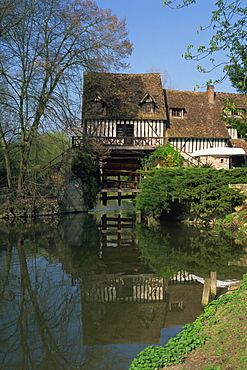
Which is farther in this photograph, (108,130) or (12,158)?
(108,130)

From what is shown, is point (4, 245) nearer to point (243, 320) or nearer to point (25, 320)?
point (25, 320)

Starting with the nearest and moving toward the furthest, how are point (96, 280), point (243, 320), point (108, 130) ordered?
point (243, 320) < point (96, 280) < point (108, 130)

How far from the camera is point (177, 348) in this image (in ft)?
16.1

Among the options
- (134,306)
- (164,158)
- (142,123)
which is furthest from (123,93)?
(134,306)

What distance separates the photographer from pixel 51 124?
783 inches

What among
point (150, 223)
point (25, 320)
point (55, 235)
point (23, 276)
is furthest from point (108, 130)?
point (25, 320)

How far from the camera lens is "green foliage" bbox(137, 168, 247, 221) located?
659 inches

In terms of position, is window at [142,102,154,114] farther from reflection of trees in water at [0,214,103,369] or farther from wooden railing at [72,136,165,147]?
reflection of trees in water at [0,214,103,369]

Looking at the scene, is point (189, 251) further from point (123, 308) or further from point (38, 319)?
point (38, 319)

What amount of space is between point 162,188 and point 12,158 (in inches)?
346

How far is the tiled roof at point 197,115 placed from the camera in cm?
2750

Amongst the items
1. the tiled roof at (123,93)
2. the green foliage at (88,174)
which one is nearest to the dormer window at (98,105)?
the tiled roof at (123,93)

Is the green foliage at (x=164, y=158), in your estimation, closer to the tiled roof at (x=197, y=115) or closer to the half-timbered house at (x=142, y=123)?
the half-timbered house at (x=142, y=123)

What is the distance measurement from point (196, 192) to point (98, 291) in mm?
9727
